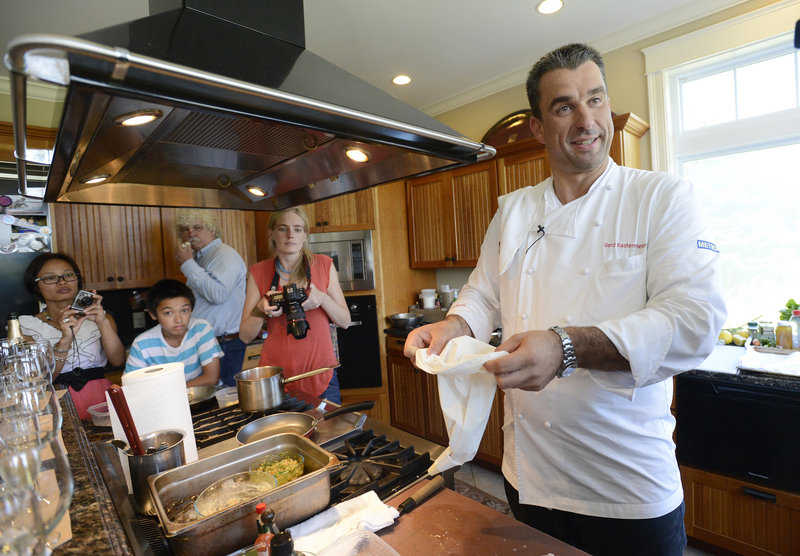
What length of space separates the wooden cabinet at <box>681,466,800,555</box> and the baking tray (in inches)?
80.8

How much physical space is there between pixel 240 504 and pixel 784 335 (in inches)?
103

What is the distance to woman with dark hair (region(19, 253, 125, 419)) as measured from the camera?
7.33 feet

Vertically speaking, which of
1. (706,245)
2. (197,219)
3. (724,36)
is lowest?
(706,245)

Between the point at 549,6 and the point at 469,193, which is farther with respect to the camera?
the point at 469,193

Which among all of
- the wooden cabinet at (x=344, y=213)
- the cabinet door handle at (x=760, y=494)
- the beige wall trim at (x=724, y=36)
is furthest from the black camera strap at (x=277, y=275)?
the beige wall trim at (x=724, y=36)

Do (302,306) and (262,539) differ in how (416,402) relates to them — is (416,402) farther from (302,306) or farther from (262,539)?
(262,539)

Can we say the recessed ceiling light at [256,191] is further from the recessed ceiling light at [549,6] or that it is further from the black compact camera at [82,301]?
the recessed ceiling light at [549,6]

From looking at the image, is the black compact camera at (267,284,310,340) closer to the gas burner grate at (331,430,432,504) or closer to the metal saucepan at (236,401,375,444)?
the metal saucepan at (236,401,375,444)

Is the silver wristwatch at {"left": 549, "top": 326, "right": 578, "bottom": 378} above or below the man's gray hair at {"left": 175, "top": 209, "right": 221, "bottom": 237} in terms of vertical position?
below

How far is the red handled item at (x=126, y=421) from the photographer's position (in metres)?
0.98

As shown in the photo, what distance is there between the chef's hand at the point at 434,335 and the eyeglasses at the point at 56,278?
233cm

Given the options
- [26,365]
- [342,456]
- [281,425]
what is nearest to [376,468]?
[342,456]

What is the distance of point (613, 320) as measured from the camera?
0.88 m

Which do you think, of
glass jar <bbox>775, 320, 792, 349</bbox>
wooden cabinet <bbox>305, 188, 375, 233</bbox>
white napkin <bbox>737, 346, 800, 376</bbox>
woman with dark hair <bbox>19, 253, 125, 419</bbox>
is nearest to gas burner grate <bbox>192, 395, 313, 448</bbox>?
woman with dark hair <bbox>19, 253, 125, 419</bbox>
